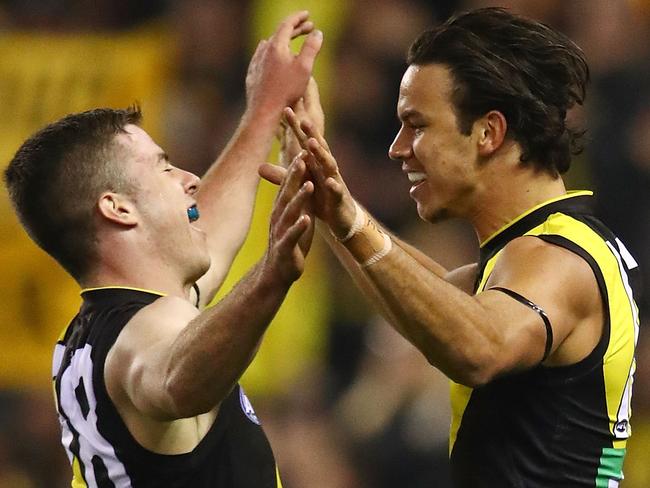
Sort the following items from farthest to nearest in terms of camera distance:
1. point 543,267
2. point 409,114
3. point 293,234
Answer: point 409,114 → point 543,267 → point 293,234

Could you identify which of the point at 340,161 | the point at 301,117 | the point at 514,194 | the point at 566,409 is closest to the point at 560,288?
the point at 566,409

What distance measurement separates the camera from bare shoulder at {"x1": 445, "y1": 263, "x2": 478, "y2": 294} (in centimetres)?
448

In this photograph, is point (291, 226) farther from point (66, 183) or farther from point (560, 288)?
point (66, 183)

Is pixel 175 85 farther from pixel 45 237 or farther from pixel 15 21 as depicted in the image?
pixel 45 237

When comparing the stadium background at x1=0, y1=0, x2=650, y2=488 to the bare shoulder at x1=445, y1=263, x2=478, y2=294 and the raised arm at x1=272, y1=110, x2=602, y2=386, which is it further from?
the raised arm at x1=272, y1=110, x2=602, y2=386

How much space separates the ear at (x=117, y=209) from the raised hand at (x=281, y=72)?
102 cm

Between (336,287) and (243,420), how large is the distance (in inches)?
145

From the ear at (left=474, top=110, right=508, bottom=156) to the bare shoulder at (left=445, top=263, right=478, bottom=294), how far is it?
0.51 m

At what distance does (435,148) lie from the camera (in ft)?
13.8

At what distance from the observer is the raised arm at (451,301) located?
336 cm

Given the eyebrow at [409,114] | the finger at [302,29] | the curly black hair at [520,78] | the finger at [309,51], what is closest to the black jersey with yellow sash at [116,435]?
the eyebrow at [409,114]

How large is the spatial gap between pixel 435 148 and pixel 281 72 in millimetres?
867

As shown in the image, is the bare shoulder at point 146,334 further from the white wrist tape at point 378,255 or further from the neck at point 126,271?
the white wrist tape at point 378,255

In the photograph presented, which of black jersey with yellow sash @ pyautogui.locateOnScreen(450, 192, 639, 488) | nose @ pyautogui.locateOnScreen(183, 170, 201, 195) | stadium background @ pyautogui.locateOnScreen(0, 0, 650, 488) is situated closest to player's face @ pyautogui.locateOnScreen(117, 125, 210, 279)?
nose @ pyautogui.locateOnScreen(183, 170, 201, 195)
